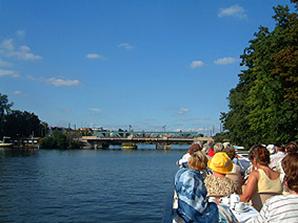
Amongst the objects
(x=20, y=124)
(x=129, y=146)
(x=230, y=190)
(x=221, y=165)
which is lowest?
(x=230, y=190)

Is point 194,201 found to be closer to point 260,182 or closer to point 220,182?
point 220,182

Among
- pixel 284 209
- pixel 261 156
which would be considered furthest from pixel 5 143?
pixel 284 209

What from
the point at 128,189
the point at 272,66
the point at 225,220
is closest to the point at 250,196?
the point at 225,220

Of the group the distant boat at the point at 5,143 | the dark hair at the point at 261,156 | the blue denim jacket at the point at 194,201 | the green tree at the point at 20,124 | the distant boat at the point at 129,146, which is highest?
the green tree at the point at 20,124

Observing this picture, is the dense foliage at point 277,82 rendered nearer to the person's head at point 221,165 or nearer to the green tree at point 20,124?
the person's head at point 221,165

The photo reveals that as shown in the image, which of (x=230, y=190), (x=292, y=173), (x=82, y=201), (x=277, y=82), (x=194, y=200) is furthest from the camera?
(x=277, y=82)

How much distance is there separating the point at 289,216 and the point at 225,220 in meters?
1.87

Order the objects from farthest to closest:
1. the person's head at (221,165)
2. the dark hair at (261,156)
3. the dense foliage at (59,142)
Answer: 1. the dense foliage at (59,142)
2. the person's head at (221,165)
3. the dark hair at (261,156)

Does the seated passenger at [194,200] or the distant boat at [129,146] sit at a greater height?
the distant boat at [129,146]

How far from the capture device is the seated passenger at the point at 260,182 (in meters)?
7.49

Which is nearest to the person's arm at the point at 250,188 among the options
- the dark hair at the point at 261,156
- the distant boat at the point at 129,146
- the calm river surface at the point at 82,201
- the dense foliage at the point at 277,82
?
the dark hair at the point at 261,156

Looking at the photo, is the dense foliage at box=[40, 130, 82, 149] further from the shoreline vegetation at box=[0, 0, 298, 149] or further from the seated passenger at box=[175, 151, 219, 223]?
the seated passenger at box=[175, 151, 219, 223]

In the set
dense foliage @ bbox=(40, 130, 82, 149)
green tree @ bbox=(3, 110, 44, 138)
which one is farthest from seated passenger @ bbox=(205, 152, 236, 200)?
dense foliage @ bbox=(40, 130, 82, 149)

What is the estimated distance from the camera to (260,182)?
7539mm
